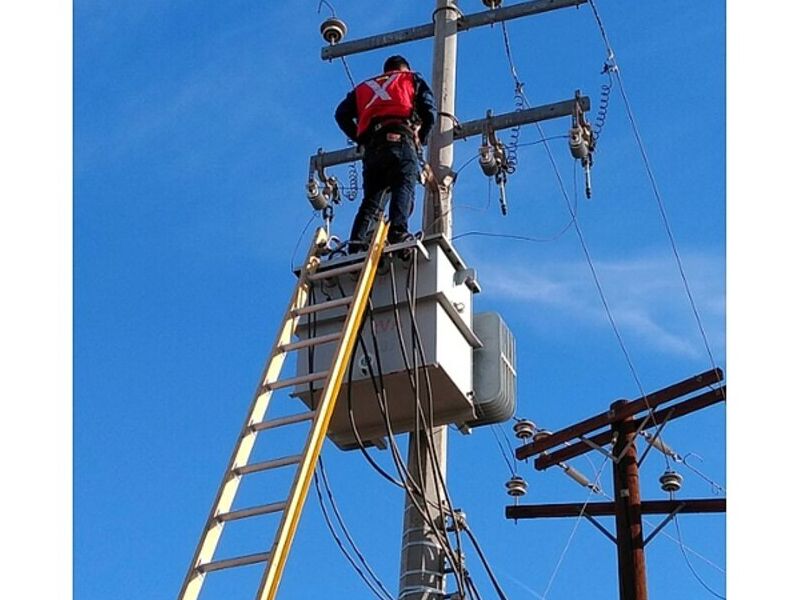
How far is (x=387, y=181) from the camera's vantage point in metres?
8.13

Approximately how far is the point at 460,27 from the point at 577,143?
3.94 ft

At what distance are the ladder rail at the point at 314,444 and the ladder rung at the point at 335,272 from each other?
0.16m

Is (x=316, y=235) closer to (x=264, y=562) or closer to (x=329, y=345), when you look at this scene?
(x=329, y=345)

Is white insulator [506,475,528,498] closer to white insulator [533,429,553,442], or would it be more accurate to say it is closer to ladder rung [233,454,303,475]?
white insulator [533,429,553,442]

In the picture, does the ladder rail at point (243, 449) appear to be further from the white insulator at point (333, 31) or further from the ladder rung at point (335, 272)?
the white insulator at point (333, 31)

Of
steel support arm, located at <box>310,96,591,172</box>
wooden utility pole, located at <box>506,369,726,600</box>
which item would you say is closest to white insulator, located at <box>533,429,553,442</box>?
wooden utility pole, located at <box>506,369,726,600</box>

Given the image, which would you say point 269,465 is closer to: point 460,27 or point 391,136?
point 391,136

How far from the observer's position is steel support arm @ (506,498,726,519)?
13.8 meters

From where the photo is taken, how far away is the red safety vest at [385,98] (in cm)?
822

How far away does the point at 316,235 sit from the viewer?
788 cm

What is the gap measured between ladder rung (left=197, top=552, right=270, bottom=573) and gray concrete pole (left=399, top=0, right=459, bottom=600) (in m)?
2.48

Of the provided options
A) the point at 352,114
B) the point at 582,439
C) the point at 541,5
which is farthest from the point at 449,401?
the point at 582,439

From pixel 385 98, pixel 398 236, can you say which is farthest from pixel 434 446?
pixel 385 98

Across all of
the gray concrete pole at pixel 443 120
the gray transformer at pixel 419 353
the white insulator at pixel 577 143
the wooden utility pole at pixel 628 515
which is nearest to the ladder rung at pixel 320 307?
the gray transformer at pixel 419 353
